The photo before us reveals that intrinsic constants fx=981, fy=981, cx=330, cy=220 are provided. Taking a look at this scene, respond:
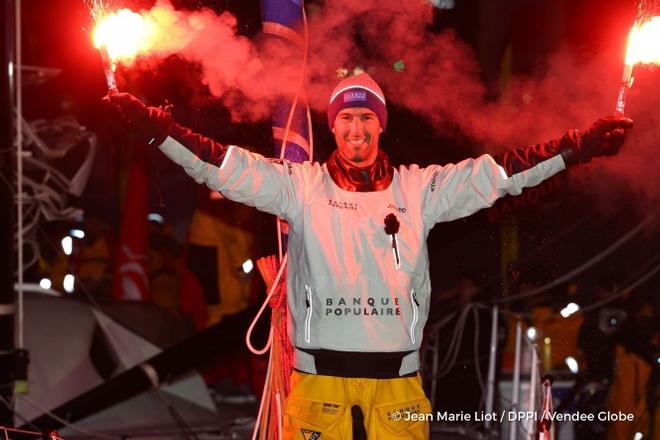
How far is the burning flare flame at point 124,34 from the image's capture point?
4.38m

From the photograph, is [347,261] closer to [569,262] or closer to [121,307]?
[569,262]

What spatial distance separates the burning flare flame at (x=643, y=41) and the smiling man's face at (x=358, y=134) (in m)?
1.20

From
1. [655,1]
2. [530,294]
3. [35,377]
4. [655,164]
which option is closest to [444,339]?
[530,294]

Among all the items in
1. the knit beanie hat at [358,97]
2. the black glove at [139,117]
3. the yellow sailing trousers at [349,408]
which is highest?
the knit beanie hat at [358,97]

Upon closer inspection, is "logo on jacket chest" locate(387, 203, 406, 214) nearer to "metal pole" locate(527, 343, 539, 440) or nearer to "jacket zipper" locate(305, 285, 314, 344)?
"jacket zipper" locate(305, 285, 314, 344)

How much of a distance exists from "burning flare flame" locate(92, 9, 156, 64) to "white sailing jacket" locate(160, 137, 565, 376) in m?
0.60

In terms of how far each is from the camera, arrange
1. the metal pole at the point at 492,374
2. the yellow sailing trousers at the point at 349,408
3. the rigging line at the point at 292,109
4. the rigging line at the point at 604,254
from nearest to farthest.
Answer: the yellow sailing trousers at the point at 349,408 → the rigging line at the point at 292,109 → the rigging line at the point at 604,254 → the metal pole at the point at 492,374

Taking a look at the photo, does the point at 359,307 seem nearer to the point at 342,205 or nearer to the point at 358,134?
the point at 342,205

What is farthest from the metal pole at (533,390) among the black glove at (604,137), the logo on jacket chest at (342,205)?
the logo on jacket chest at (342,205)

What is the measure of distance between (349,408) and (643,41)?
2145 millimetres

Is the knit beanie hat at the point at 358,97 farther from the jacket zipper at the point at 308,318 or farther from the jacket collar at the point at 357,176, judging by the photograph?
the jacket zipper at the point at 308,318

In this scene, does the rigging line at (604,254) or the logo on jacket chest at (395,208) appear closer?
the logo on jacket chest at (395,208)

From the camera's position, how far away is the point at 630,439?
5.64m

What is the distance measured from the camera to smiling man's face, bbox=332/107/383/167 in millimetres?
4500
